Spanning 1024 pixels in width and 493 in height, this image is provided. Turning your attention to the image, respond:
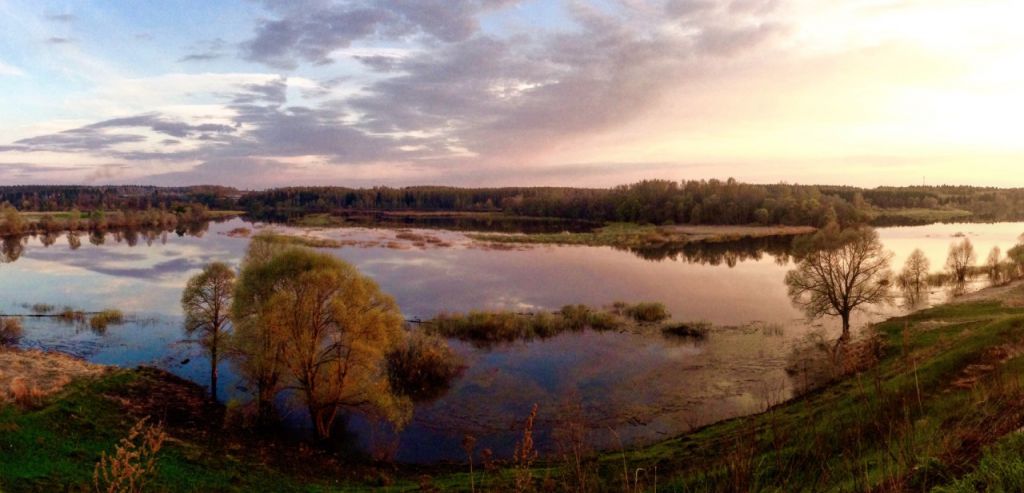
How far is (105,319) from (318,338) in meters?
22.0

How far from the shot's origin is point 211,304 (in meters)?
23.8

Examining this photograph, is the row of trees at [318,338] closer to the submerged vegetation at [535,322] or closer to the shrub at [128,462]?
the submerged vegetation at [535,322]

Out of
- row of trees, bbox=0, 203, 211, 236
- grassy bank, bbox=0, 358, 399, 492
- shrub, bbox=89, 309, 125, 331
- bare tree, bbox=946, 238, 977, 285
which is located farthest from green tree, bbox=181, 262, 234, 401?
row of trees, bbox=0, 203, 211, 236

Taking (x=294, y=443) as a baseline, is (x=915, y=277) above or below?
above

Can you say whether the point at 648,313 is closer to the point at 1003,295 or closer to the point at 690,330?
the point at 690,330

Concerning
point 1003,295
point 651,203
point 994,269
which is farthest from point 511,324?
point 651,203

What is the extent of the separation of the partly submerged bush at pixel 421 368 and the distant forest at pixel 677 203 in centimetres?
8860

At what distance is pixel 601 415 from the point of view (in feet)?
67.7

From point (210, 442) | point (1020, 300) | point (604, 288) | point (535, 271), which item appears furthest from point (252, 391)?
point (1020, 300)

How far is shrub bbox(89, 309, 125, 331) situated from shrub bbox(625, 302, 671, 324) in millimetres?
32118

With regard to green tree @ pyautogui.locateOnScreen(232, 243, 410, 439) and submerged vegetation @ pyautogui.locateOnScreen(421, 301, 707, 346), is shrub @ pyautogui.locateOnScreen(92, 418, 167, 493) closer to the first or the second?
green tree @ pyautogui.locateOnScreen(232, 243, 410, 439)

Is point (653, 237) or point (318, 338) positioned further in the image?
point (653, 237)

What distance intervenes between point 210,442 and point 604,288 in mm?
31333

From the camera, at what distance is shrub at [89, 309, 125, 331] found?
104 feet
